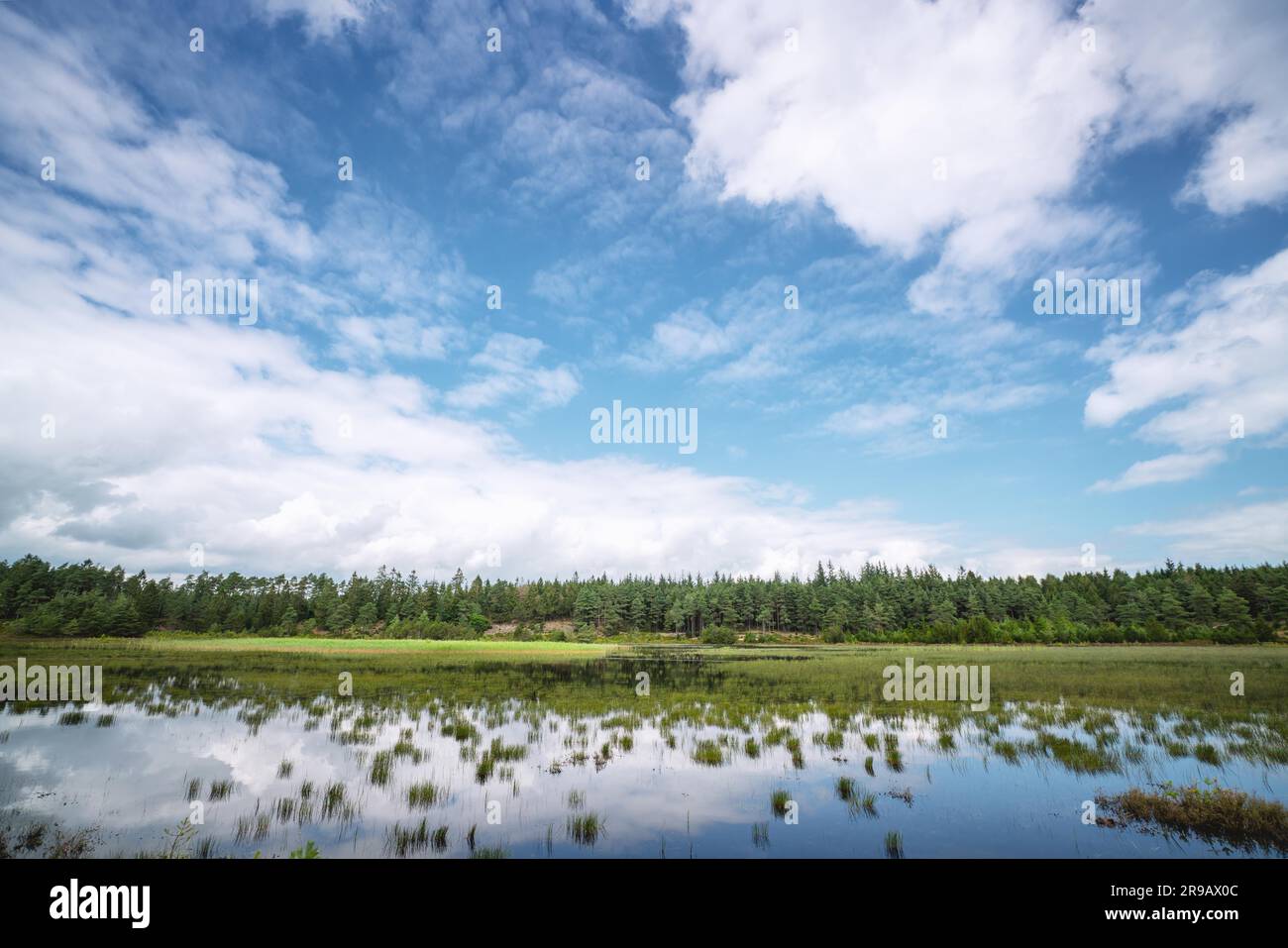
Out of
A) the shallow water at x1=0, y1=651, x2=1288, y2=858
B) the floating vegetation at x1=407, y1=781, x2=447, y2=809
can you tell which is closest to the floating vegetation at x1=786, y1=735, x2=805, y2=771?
the shallow water at x1=0, y1=651, x2=1288, y2=858

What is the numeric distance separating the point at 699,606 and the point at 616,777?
420 feet

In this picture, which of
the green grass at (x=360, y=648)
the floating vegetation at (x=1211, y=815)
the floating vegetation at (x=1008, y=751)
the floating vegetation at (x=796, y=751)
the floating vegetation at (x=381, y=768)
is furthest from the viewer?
the green grass at (x=360, y=648)

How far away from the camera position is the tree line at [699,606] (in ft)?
319

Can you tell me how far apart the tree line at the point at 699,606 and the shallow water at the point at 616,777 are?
94930mm

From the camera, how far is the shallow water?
10.8 meters

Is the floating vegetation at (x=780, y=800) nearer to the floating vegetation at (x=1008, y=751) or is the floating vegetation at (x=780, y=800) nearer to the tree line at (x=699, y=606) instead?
the floating vegetation at (x=1008, y=751)

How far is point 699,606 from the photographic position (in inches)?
5497

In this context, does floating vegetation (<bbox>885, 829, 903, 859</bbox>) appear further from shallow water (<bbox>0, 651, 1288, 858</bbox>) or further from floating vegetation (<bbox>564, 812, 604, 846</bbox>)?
floating vegetation (<bbox>564, 812, 604, 846</bbox>)

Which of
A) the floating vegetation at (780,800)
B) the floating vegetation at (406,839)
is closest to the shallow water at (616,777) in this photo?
the floating vegetation at (406,839)

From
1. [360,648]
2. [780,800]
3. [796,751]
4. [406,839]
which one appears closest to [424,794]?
[406,839]

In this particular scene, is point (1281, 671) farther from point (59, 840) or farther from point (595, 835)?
point (59, 840)

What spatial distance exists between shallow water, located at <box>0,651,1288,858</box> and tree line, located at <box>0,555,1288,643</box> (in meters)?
94.9

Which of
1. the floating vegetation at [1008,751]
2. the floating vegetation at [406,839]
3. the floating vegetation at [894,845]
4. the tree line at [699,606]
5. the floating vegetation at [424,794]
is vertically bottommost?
the tree line at [699,606]

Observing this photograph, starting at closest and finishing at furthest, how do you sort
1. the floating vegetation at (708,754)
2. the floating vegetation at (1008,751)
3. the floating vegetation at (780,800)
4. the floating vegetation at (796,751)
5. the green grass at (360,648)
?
the floating vegetation at (780,800) < the floating vegetation at (796,751) < the floating vegetation at (708,754) < the floating vegetation at (1008,751) < the green grass at (360,648)
